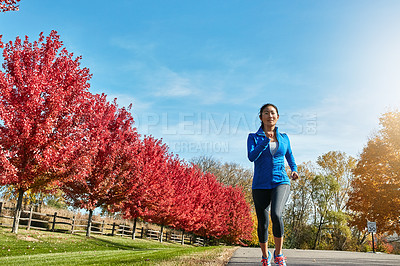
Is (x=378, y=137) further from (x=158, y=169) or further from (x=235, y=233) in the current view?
(x=235, y=233)

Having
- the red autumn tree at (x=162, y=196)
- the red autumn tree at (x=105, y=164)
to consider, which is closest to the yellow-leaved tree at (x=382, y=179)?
the red autumn tree at (x=162, y=196)

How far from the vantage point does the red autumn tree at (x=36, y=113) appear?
13.6 metres

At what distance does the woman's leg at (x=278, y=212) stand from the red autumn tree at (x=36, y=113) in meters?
12.4

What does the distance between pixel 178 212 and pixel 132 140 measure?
775 centimetres

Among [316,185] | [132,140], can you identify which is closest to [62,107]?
[132,140]

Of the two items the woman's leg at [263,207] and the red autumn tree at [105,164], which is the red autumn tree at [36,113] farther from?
the woman's leg at [263,207]

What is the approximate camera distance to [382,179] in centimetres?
2038

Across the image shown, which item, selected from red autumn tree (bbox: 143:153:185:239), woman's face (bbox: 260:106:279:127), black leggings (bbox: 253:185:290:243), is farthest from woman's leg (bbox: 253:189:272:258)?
red autumn tree (bbox: 143:153:185:239)

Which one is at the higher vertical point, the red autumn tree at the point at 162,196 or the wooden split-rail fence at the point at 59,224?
the red autumn tree at the point at 162,196

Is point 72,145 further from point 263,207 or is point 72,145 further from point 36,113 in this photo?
point 263,207

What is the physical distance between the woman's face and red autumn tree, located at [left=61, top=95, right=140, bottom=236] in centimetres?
1367

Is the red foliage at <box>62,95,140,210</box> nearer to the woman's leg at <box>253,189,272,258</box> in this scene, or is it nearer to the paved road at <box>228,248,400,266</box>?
the paved road at <box>228,248,400,266</box>

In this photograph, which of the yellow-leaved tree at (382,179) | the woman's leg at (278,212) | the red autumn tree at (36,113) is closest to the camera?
the woman's leg at (278,212)

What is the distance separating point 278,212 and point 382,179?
64.6 feet
